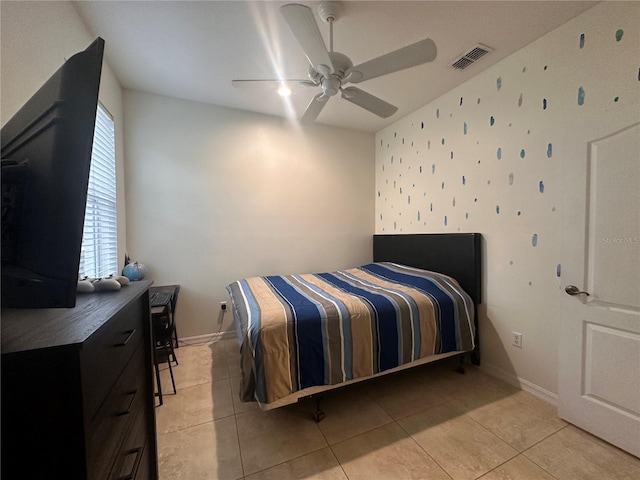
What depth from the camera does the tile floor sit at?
1.42m

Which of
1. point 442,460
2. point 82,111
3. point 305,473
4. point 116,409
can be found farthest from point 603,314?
point 82,111

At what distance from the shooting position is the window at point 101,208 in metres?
2.00

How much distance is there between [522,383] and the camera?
7.00ft

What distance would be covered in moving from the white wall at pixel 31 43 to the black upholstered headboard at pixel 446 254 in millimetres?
3155

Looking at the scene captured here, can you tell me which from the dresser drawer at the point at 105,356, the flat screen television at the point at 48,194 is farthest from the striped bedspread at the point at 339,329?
the flat screen television at the point at 48,194

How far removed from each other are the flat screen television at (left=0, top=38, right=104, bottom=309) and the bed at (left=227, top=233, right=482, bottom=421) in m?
1.10

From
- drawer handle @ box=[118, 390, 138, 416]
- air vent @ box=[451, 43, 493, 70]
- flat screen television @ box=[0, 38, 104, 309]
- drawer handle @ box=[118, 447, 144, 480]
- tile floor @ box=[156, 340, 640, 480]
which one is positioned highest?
air vent @ box=[451, 43, 493, 70]

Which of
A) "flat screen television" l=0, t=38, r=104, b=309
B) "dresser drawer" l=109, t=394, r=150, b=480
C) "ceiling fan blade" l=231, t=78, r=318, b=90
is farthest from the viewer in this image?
"ceiling fan blade" l=231, t=78, r=318, b=90

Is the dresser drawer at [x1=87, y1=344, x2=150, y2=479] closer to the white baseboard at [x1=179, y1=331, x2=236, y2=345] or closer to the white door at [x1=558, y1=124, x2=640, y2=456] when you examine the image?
the white baseboard at [x1=179, y1=331, x2=236, y2=345]

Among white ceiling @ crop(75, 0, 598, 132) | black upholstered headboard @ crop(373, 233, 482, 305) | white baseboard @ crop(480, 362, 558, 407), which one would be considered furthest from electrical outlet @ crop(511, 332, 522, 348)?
white ceiling @ crop(75, 0, 598, 132)

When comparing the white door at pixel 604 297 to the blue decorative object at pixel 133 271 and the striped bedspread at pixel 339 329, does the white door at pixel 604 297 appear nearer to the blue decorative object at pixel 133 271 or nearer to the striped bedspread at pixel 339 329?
the striped bedspread at pixel 339 329

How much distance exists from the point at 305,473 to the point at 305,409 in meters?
0.50

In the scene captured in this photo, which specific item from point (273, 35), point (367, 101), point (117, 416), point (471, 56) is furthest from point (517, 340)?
point (273, 35)

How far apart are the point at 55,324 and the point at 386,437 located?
181cm
